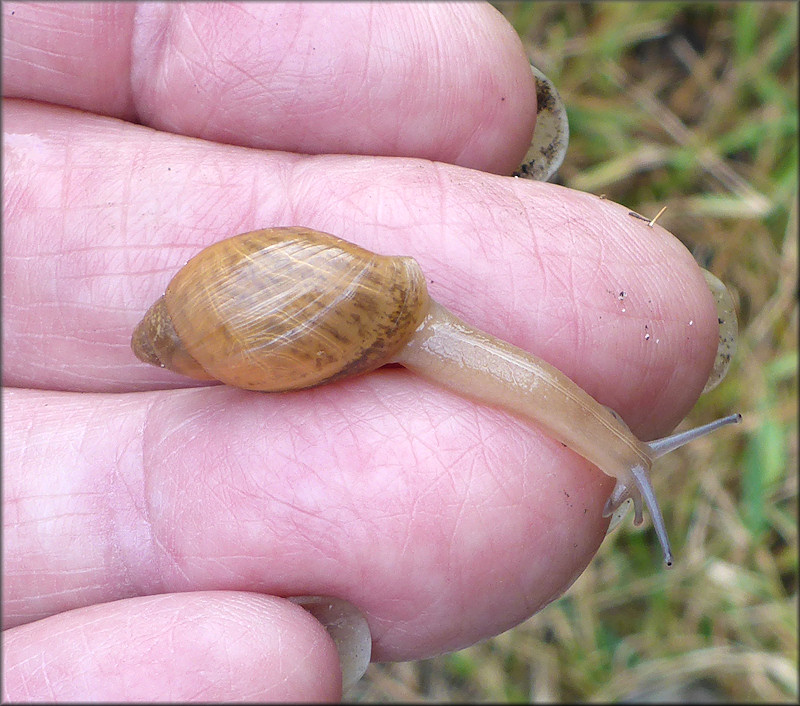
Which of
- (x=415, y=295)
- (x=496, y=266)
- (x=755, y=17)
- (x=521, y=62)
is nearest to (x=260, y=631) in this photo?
(x=415, y=295)

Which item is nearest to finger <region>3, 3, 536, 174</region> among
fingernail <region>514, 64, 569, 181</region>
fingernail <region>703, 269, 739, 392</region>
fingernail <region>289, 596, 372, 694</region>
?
fingernail <region>514, 64, 569, 181</region>

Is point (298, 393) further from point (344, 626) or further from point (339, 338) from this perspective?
point (344, 626)

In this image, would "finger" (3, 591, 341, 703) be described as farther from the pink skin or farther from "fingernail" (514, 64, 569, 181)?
"fingernail" (514, 64, 569, 181)

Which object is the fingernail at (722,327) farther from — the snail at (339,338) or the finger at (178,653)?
the finger at (178,653)

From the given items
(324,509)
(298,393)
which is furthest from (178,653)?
(298,393)

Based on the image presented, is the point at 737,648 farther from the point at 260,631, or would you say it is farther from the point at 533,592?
the point at 260,631
